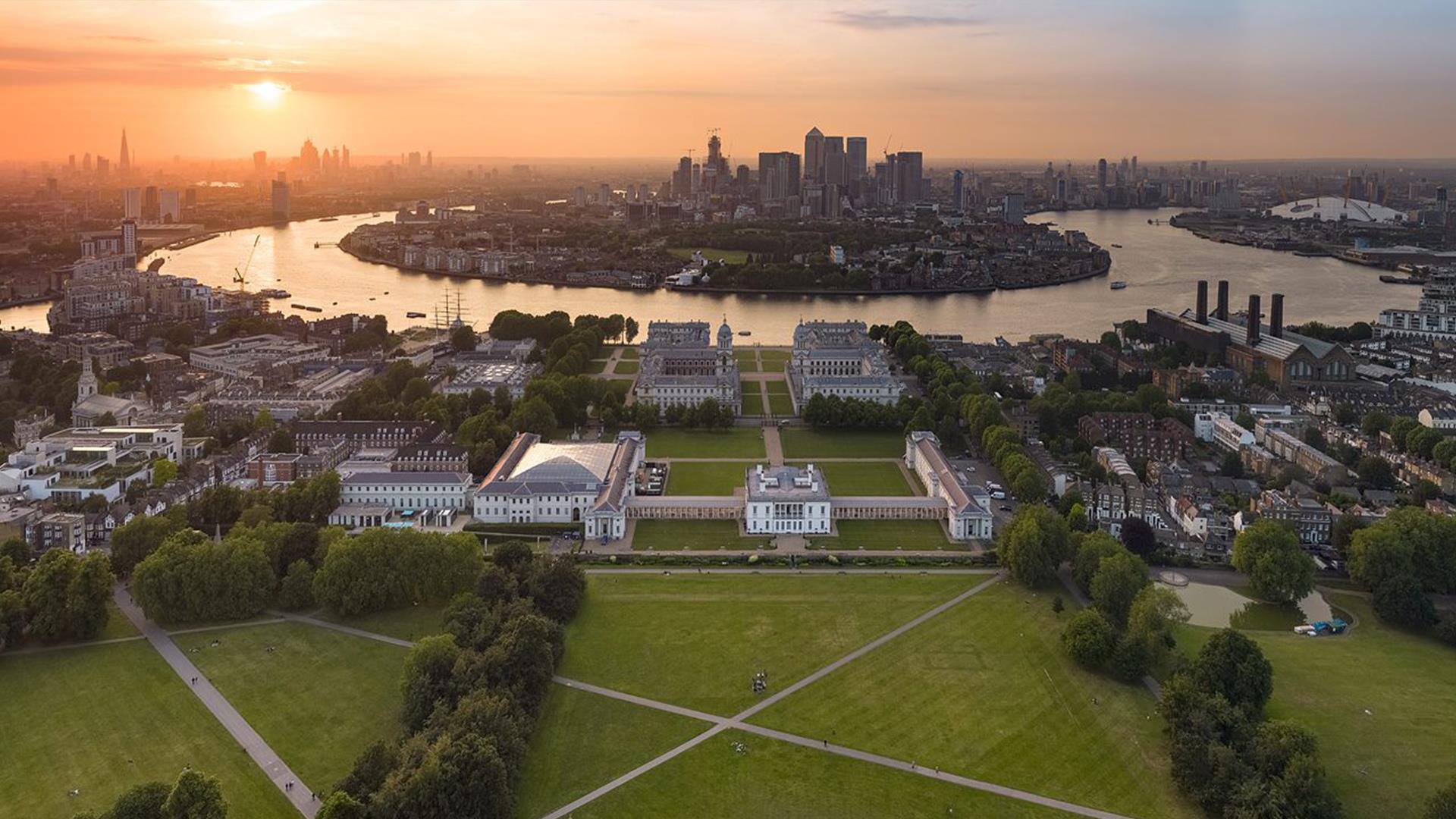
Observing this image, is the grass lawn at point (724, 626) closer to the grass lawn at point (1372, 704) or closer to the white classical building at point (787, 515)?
the white classical building at point (787, 515)

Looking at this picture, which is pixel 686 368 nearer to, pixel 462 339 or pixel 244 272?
pixel 462 339

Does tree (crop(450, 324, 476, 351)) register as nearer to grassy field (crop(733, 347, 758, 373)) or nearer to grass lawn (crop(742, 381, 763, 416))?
grassy field (crop(733, 347, 758, 373))

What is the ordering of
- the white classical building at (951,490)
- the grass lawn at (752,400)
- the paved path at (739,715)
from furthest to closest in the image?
the grass lawn at (752,400)
the white classical building at (951,490)
the paved path at (739,715)

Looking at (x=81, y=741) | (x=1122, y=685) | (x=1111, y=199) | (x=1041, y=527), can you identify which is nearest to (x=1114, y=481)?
(x=1041, y=527)

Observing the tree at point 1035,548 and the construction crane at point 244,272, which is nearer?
the tree at point 1035,548

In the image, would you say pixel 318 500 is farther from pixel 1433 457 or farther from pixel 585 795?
pixel 1433 457

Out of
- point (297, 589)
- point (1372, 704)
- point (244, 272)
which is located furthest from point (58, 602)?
point (244, 272)

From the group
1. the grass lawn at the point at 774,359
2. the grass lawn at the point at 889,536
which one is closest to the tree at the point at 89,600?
the grass lawn at the point at 889,536

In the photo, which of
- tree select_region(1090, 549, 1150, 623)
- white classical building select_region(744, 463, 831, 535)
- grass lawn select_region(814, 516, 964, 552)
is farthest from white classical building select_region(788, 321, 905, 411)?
tree select_region(1090, 549, 1150, 623)
